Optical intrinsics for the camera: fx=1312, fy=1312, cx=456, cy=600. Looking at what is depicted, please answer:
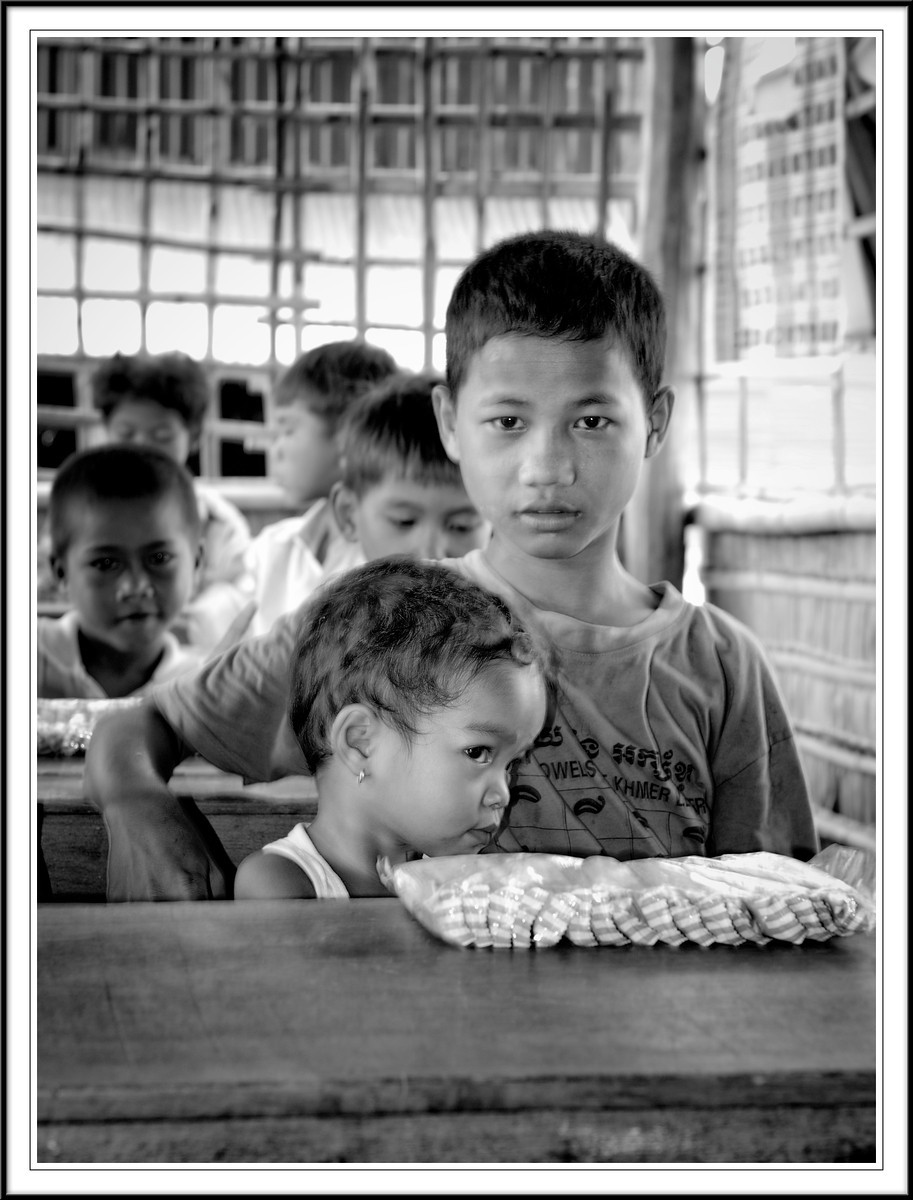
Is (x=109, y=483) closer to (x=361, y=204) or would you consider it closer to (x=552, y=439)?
(x=552, y=439)

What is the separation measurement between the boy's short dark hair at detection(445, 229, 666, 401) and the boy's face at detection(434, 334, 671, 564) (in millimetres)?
16

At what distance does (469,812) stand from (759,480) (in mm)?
2470

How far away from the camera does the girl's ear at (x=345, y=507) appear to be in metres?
1.79

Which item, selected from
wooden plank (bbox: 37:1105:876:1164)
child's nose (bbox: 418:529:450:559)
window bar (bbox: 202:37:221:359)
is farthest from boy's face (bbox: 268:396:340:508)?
wooden plank (bbox: 37:1105:876:1164)

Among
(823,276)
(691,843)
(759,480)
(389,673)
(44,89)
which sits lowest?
(691,843)

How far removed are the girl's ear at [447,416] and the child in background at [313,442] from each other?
131 cm

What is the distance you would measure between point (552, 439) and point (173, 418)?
206 cm

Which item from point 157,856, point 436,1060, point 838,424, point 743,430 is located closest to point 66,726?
point 157,856

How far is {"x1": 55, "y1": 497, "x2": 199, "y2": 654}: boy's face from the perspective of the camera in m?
1.82

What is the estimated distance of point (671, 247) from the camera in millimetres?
3480

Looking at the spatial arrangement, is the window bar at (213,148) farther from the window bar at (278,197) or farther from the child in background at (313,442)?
the child in background at (313,442)

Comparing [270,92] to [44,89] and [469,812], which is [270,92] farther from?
[469,812]

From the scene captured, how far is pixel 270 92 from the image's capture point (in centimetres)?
368

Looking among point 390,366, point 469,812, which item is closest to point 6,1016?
point 469,812
